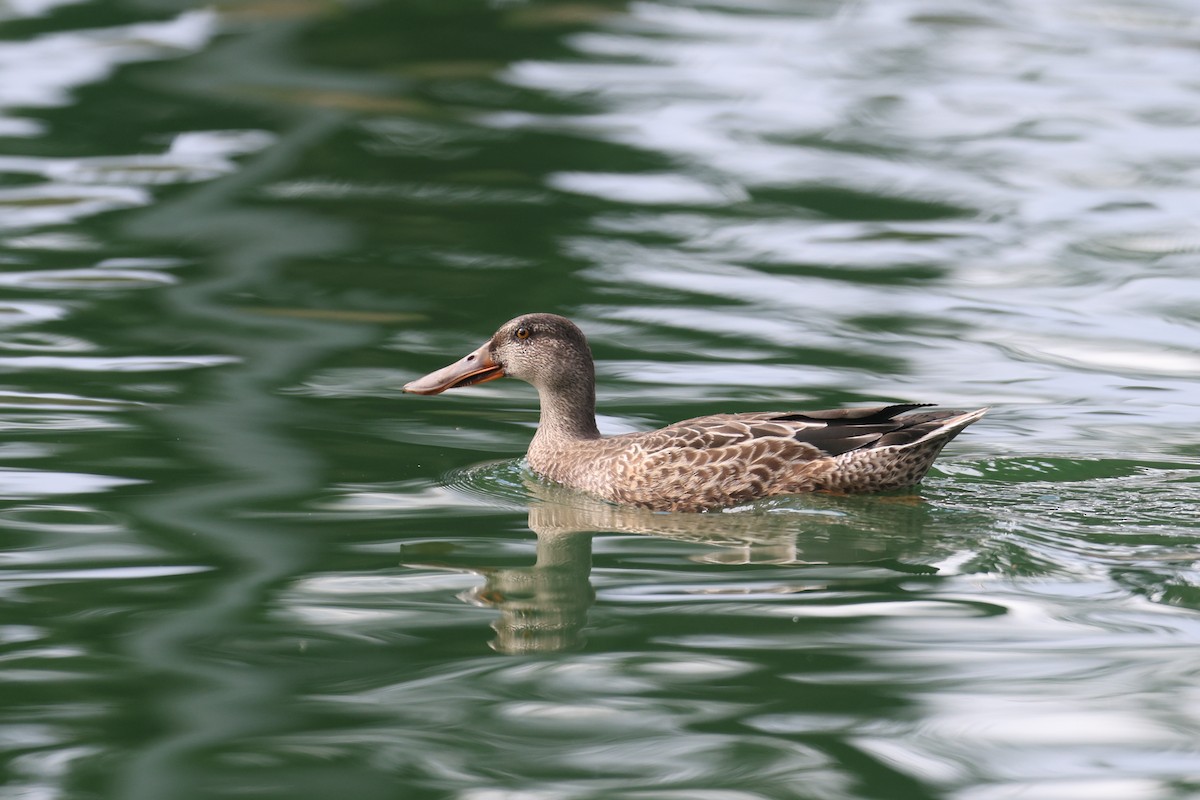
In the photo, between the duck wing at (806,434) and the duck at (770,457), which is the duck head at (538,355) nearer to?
the duck at (770,457)

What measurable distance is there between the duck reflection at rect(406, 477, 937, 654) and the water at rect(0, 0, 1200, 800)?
3cm

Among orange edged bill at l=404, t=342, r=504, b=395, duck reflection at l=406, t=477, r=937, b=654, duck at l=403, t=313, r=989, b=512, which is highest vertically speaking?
orange edged bill at l=404, t=342, r=504, b=395

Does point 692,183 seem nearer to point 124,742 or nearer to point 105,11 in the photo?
point 105,11

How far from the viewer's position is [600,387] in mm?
10086

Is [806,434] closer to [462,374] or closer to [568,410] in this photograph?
[568,410]

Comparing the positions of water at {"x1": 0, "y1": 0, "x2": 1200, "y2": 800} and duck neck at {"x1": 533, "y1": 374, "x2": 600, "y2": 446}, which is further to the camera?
duck neck at {"x1": 533, "y1": 374, "x2": 600, "y2": 446}

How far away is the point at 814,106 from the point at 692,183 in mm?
2910

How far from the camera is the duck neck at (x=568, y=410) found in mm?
8766

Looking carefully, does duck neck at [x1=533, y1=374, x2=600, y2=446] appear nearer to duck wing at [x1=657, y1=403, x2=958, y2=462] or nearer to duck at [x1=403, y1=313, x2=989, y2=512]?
duck at [x1=403, y1=313, x2=989, y2=512]

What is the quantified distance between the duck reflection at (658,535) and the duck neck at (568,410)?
1.05 feet

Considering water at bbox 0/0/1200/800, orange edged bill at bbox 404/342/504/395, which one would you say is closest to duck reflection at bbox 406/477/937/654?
water at bbox 0/0/1200/800

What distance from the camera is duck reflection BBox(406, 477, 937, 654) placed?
647 cm

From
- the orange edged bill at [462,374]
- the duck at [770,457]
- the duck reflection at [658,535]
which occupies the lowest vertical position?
the duck reflection at [658,535]

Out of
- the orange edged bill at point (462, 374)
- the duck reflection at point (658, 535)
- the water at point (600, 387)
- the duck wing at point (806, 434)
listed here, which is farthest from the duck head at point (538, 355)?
the duck wing at point (806, 434)
